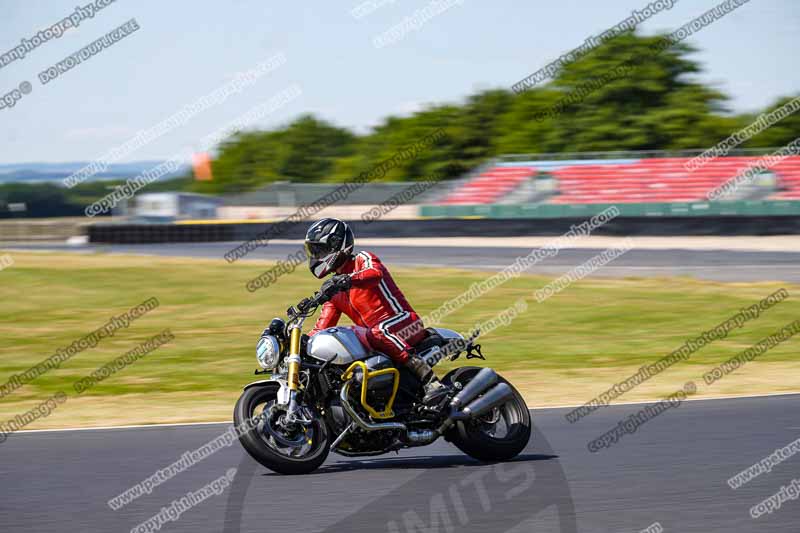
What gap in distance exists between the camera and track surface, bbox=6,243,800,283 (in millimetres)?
23328

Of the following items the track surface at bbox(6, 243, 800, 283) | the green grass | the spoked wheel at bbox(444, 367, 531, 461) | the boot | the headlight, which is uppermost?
the headlight

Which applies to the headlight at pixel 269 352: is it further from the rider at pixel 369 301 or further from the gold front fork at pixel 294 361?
the rider at pixel 369 301

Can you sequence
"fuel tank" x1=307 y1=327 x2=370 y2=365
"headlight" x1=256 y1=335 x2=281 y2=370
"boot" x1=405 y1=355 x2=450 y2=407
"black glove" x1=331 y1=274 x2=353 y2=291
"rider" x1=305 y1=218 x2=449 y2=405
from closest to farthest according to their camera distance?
"headlight" x1=256 y1=335 x2=281 y2=370 → "black glove" x1=331 y1=274 x2=353 y2=291 → "fuel tank" x1=307 y1=327 x2=370 y2=365 → "rider" x1=305 y1=218 x2=449 y2=405 → "boot" x1=405 y1=355 x2=450 y2=407

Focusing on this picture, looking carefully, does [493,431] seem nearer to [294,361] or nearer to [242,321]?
[294,361]

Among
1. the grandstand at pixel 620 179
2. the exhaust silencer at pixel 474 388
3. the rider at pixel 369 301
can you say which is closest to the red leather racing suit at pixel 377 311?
the rider at pixel 369 301

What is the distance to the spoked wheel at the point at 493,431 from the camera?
7203mm

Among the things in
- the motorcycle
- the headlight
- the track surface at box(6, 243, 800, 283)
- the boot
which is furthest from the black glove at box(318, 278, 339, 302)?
the track surface at box(6, 243, 800, 283)

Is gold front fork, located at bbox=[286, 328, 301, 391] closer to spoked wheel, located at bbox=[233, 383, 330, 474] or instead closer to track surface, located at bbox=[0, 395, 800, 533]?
spoked wheel, located at bbox=[233, 383, 330, 474]

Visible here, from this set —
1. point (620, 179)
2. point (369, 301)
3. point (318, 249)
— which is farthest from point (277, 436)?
point (620, 179)

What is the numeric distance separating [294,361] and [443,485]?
119 centimetres

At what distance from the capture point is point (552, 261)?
26672mm

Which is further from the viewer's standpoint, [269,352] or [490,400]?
[490,400]

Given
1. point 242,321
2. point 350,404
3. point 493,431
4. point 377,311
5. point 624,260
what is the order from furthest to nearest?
point 624,260 < point 242,321 < point 493,431 < point 377,311 < point 350,404

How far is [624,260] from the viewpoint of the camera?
26.4 metres
